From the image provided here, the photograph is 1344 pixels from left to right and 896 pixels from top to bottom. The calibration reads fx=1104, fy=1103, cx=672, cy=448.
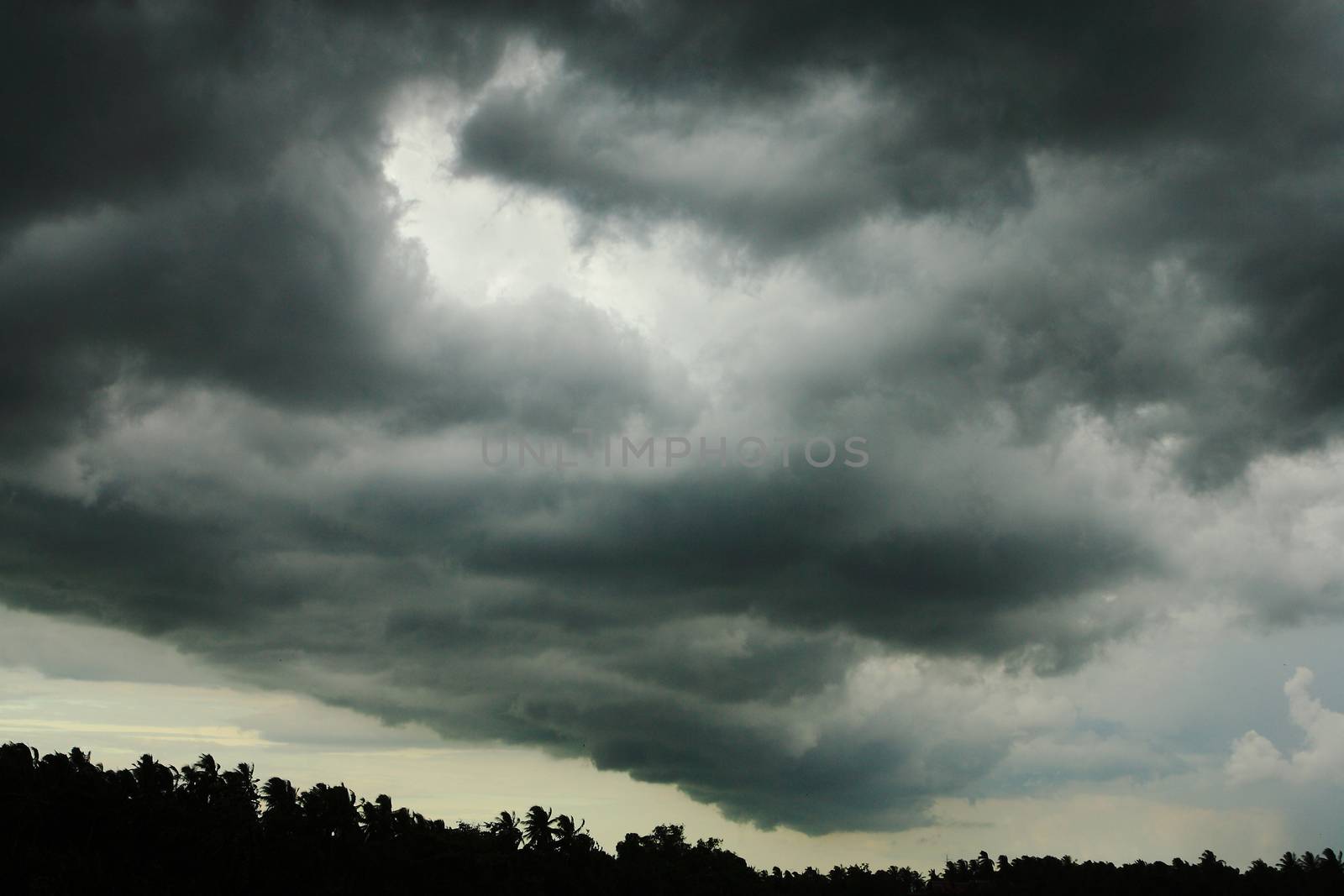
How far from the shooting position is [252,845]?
81250 mm

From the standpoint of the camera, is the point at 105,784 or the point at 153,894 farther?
the point at 105,784

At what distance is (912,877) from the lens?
14750cm

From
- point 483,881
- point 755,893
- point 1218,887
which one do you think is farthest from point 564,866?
point 1218,887

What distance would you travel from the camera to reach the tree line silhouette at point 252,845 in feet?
247

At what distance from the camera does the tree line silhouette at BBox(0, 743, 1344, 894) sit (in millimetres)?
75250

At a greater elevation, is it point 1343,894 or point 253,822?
point 253,822

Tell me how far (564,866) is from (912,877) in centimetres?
6869

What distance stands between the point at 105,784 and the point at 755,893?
64.0 m

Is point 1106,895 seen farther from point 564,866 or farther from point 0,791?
point 0,791

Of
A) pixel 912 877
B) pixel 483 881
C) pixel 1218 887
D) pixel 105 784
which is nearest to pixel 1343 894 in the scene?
pixel 1218 887

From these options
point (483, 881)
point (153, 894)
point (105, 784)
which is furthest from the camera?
point (483, 881)

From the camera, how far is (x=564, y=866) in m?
96.9

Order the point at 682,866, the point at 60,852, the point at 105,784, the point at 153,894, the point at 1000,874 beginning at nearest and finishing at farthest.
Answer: the point at 153,894 < the point at 60,852 < the point at 105,784 < the point at 682,866 < the point at 1000,874

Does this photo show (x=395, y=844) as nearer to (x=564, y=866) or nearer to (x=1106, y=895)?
(x=564, y=866)
